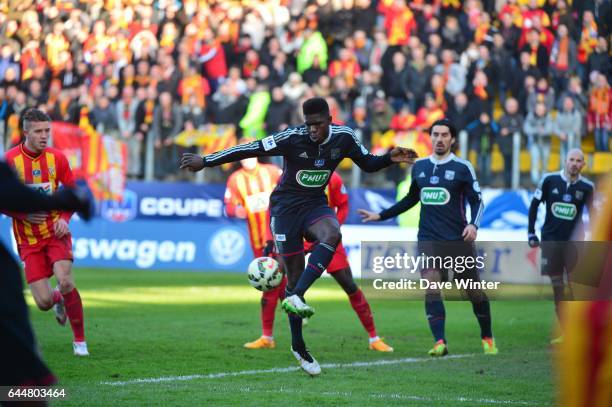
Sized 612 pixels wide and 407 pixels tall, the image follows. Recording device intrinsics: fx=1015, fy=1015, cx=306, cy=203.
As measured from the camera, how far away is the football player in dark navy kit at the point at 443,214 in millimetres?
10891

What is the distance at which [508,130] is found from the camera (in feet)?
67.6

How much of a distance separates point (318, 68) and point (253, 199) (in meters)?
10.0

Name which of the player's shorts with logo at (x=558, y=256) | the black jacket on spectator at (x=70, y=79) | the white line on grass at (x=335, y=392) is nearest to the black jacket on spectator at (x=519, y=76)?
the player's shorts with logo at (x=558, y=256)

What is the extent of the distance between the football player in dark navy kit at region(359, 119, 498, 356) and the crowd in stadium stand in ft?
31.4

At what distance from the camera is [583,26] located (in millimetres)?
21672

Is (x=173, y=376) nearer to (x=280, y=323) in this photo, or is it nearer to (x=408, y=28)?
(x=280, y=323)

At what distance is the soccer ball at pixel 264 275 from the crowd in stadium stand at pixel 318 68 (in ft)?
37.6

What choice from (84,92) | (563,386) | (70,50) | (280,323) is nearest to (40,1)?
(70,50)

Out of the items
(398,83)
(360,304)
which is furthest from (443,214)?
(398,83)

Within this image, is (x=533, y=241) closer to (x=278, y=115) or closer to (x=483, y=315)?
(x=483, y=315)

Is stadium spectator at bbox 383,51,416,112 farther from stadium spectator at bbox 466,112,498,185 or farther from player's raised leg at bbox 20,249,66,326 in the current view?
player's raised leg at bbox 20,249,66,326

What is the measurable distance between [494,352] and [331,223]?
298 centimetres

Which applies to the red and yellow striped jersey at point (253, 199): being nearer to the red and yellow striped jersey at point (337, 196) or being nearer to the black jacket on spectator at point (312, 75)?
the red and yellow striped jersey at point (337, 196)

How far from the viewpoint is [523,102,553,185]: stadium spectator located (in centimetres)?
2034
